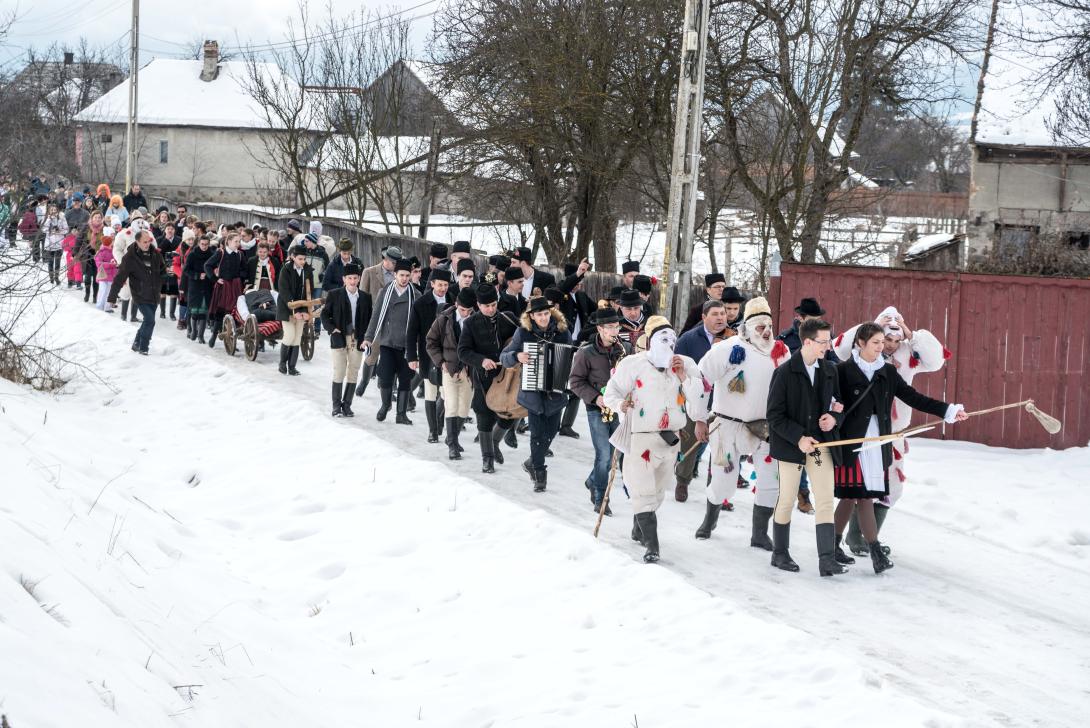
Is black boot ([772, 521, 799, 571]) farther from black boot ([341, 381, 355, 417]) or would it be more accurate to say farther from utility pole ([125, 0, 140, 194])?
utility pole ([125, 0, 140, 194])

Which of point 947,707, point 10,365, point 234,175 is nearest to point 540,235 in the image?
point 10,365

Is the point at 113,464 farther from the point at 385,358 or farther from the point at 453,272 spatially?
the point at 453,272

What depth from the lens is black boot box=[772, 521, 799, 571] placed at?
8.51 metres

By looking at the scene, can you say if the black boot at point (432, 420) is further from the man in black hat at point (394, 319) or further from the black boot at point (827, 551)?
the black boot at point (827, 551)

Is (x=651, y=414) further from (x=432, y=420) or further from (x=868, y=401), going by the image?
(x=432, y=420)

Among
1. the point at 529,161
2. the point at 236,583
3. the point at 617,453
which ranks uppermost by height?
the point at 529,161

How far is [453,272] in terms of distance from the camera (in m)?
14.0

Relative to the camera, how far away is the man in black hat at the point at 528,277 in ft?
44.1

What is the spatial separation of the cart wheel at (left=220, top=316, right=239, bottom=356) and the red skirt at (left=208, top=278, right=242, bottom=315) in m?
0.30

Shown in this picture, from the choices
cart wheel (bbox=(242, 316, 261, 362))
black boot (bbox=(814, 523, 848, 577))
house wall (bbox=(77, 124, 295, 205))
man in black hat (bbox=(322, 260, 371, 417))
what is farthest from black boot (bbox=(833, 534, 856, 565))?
house wall (bbox=(77, 124, 295, 205))

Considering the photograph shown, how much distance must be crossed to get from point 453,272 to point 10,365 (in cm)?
544

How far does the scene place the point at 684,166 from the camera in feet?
50.4

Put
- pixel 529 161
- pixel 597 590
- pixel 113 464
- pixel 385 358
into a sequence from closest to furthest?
1. pixel 597 590
2. pixel 113 464
3. pixel 385 358
4. pixel 529 161

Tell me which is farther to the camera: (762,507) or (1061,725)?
(762,507)
